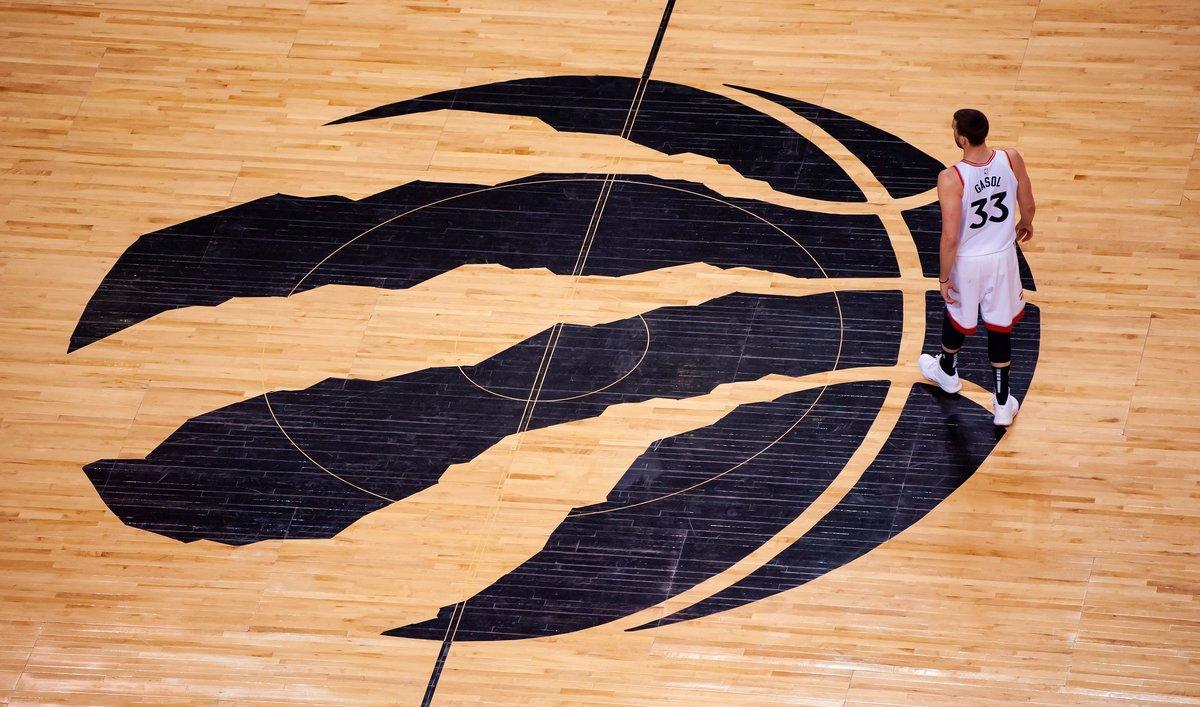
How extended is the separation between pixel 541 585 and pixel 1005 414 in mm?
2100

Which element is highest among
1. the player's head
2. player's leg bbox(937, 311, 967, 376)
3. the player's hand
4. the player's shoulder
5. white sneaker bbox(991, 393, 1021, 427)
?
the player's head

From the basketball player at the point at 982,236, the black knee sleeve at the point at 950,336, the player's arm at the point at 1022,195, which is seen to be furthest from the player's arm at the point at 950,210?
the black knee sleeve at the point at 950,336

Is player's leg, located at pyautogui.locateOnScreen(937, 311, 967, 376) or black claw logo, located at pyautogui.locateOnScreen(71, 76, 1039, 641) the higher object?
player's leg, located at pyautogui.locateOnScreen(937, 311, 967, 376)

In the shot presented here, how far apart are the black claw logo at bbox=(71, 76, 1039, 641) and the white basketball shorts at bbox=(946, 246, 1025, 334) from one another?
0.55 m

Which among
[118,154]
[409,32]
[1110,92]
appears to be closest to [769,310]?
[1110,92]

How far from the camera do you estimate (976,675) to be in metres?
4.85

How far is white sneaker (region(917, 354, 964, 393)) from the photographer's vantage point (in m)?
5.57

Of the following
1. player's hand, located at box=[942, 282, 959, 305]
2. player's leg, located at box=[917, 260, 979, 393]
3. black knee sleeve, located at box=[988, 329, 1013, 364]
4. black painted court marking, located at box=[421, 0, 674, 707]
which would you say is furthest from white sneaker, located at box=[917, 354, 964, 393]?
black painted court marking, located at box=[421, 0, 674, 707]

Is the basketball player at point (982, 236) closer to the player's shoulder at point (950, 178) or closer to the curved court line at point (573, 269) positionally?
the player's shoulder at point (950, 178)

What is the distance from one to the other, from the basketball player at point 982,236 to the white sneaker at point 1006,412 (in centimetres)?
7

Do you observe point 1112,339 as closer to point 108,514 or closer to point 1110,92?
point 1110,92

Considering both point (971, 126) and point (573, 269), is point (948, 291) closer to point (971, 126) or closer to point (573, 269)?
point (971, 126)

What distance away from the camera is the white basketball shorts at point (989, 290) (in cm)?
503

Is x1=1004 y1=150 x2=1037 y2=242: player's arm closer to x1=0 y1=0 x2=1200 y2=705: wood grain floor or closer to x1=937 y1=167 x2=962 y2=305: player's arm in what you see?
x1=937 y1=167 x2=962 y2=305: player's arm
